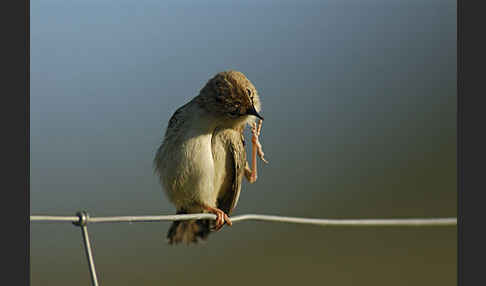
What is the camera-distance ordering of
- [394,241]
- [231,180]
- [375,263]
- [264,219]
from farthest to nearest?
1. [394,241]
2. [375,263]
3. [231,180]
4. [264,219]

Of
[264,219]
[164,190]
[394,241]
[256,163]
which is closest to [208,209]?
[164,190]

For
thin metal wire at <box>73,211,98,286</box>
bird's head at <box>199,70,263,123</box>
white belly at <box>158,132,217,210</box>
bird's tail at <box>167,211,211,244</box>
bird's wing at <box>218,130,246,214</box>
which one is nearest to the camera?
thin metal wire at <box>73,211,98,286</box>

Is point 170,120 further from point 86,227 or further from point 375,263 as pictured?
point 375,263

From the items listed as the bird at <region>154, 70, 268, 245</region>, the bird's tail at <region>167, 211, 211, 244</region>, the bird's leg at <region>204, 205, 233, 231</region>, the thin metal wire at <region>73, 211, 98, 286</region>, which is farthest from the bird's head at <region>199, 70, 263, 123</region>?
the thin metal wire at <region>73, 211, 98, 286</region>

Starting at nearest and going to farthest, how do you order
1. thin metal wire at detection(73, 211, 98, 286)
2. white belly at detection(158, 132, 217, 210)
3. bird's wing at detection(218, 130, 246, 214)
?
thin metal wire at detection(73, 211, 98, 286), white belly at detection(158, 132, 217, 210), bird's wing at detection(218, 130, 246, 214)

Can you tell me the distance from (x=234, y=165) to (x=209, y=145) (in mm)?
327

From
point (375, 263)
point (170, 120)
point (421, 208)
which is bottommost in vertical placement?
point (375, 263)

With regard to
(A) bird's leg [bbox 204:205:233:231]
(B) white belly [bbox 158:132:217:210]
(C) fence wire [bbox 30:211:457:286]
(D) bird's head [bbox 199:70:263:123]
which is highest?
(D) bird's head [bbox 199:70:263:123]

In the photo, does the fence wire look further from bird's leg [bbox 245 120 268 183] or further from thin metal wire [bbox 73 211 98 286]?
bird's leg [bbox 245 120 268 183]

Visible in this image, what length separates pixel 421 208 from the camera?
1100cm

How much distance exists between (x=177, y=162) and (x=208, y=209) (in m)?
0.42

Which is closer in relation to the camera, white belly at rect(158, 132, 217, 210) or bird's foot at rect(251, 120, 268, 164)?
white belly at rect(158, 132, 217, 210)

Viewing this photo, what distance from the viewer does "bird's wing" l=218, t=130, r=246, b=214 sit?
4.51 meters

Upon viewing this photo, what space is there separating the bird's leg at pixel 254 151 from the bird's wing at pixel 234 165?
12 centimetres
